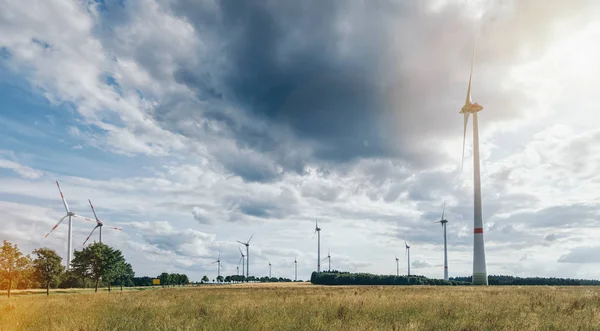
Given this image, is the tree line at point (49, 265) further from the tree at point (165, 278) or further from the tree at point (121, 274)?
the tree at point (165, 278)

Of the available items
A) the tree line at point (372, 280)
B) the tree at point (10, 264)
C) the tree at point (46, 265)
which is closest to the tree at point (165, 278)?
the tree line at point (372, 280)

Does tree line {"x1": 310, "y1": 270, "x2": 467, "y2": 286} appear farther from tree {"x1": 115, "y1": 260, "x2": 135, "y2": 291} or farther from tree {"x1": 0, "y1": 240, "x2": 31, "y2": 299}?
tree {"x1": 0, "y1": 240, "x2": 31, "y2": 299}

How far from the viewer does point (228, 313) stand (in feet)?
63.8

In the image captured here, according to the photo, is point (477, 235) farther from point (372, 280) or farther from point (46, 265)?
point (46, 265)

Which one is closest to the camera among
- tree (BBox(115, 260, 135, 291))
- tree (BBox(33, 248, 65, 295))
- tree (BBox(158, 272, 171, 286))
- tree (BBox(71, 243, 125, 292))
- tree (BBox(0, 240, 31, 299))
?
tree (BBox(0, 240, 31, 299))

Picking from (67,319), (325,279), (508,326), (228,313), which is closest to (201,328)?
(228,313)

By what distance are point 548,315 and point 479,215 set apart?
238 ft

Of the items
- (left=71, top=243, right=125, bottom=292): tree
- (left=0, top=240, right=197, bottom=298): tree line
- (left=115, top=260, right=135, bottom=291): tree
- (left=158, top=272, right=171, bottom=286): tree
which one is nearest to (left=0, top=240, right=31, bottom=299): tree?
(left=0, top=240, right=197, bottom=298): tree line

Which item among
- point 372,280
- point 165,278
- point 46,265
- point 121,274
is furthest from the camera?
point 165,278

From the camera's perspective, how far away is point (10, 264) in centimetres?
6303

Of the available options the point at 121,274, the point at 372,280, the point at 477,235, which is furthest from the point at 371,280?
the point at 121,274

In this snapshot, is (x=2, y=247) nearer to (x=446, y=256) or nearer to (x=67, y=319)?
(x=67, y=319)

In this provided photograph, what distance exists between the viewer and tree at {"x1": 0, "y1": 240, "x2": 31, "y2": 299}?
2458 inches

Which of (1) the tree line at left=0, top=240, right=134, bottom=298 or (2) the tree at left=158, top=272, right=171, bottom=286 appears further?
(2) the tree at left=158, top=272, right=171, bottom=286
